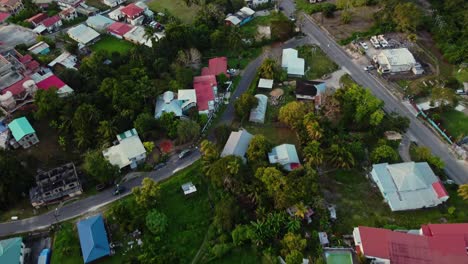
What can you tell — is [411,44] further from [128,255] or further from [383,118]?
[128,255]

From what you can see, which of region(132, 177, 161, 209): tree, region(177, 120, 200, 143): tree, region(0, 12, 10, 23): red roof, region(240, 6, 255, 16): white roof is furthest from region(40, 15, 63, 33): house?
region(132, 177, 161, 209): tree

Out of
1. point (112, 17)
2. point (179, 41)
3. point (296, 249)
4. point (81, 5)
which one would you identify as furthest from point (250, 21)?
point (296, 249)

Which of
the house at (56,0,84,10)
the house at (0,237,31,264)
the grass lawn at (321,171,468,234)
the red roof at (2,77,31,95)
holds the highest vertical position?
the red roof at (2,77,31,95)

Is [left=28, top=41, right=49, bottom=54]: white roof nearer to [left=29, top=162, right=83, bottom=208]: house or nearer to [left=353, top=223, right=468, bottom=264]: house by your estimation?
[left=29, top=162, right=83, bottom=208]: house

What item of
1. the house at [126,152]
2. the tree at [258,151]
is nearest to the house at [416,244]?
the tree at [258,151]

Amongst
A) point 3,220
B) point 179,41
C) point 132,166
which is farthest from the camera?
point 179,41
